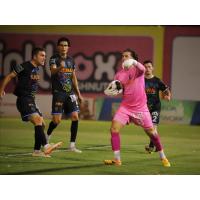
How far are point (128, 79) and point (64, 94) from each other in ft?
3.00

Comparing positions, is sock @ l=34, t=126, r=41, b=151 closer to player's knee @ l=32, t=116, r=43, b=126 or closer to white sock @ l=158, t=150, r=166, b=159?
player's knee @ l=32, t=116, r=43, b=126

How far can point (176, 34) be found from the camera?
6570 millimetres

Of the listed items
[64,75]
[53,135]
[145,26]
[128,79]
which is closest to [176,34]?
[145,26]

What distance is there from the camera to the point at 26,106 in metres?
6.35

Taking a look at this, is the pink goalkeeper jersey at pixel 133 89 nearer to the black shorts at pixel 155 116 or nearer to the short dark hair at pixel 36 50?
the black shorts at pixel 155 116

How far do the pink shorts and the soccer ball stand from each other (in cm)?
18

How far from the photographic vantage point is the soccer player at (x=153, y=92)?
662 cm

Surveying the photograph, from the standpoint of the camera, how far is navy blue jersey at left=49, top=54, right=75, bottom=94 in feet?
21.5

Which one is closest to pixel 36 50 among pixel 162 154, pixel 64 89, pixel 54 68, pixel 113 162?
pixel 54 68

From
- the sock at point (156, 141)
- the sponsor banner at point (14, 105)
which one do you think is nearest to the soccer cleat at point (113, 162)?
the sock at point (156, 141)

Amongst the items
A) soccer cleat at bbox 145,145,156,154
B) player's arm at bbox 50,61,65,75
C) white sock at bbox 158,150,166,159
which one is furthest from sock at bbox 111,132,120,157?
player's arm at bbox 50,61,65,75

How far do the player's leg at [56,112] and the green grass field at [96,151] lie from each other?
6 cm

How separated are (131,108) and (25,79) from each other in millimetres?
1253

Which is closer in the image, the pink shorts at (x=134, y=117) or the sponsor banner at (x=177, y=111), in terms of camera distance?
the pink shorts at (x=134, y=117)
